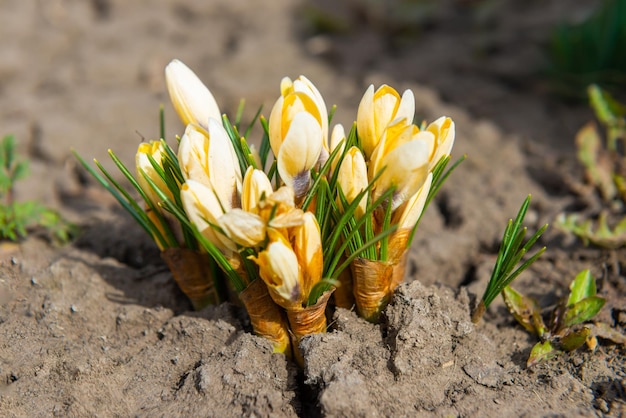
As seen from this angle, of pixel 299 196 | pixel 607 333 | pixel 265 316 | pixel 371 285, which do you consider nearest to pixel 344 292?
pixel 371 285

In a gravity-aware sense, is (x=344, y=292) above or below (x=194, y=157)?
below

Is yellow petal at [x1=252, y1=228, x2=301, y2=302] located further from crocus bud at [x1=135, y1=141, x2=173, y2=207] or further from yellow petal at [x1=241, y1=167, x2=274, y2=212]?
crocus bud at [x1=135, y1=141, x2=173, y2=207]

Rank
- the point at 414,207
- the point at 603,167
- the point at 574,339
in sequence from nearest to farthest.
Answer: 1. the point at 414,207
2. the point at 574,339
3. the point at 603,167

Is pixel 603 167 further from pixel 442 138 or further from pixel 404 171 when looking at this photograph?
pixel 404 171

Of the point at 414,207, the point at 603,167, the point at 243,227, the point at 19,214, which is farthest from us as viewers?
the point at 603,167

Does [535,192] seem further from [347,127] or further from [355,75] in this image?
[355,75]

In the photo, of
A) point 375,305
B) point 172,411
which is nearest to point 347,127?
point 375,305

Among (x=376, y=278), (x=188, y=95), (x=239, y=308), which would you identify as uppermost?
(x=188, y=95)
